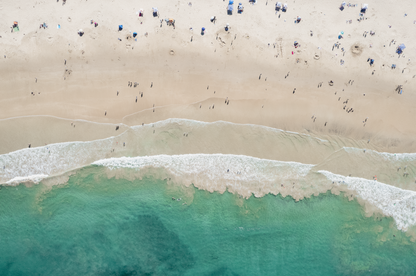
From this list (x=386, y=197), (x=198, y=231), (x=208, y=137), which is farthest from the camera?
(x=386, y=197)

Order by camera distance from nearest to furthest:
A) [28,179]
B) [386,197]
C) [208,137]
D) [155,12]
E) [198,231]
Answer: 1. [28,179]
2. [208,137]
3. [155,12]
4. [198,231]
5. [386,197]

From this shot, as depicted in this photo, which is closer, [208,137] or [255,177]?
[208,137]

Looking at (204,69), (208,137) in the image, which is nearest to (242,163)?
(208,137)

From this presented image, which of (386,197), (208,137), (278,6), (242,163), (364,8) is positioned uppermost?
(364,8)

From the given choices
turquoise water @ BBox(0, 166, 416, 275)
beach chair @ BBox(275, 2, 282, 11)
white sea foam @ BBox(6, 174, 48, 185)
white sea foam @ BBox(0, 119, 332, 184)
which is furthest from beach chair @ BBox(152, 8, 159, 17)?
white sea foam @ BBox(6, 174, 48, 185)

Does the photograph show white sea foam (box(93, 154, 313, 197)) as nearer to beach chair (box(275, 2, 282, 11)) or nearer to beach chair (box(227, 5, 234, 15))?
beach chair (box(227, 5, 234, 15))

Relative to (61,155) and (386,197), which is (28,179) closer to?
(61,155)

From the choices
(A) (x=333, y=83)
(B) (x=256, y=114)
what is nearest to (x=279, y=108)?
(B) (x=256, y=114)

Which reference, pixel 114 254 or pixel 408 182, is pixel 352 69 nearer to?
pixel 408 182
